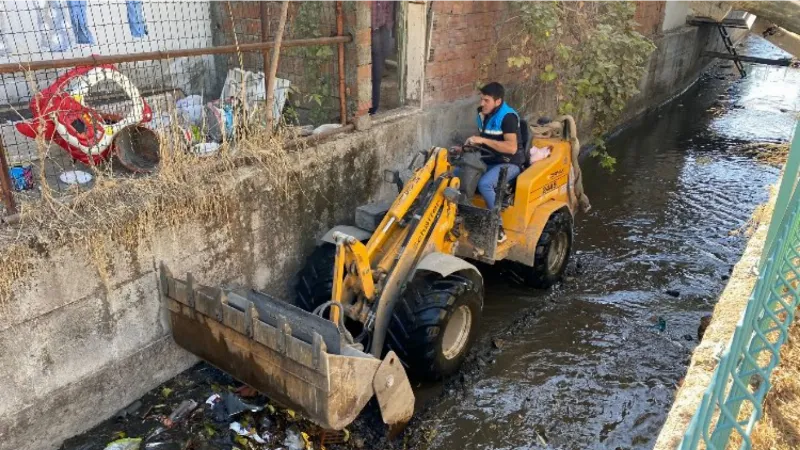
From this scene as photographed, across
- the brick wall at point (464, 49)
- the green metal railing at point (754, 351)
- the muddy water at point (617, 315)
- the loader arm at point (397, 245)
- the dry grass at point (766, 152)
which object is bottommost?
the muddy water at point (617, 315)

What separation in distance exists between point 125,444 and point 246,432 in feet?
2.65

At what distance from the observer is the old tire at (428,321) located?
4.72 m

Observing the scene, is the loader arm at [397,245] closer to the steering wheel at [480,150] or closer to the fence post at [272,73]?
the steering wheel at [480,150]

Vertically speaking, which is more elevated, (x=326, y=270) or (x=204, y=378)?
(x=326, y=270)

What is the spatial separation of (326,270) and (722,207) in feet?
21.0

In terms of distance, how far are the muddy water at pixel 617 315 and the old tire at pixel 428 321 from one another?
357 millimetres

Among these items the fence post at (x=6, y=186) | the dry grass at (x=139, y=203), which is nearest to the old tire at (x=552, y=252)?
the dry grass at (x=139, y=203)

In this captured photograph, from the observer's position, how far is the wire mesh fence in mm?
4785

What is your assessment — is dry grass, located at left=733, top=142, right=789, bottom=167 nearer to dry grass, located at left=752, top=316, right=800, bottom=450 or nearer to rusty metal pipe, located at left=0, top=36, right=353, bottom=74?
dry grass, located at left=752, top=316, right=800, bottom=450

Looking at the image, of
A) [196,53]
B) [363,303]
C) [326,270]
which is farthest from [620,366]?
[196,53]

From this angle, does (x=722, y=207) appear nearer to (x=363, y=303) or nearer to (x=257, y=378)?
(x=363, y=303)

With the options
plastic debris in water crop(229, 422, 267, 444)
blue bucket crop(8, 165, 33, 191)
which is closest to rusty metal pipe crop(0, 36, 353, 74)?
blue bucket crop(8, 165, 33, 191)

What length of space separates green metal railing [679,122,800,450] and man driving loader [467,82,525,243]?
2.26 metres

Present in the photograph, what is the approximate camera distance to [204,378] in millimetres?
5090
